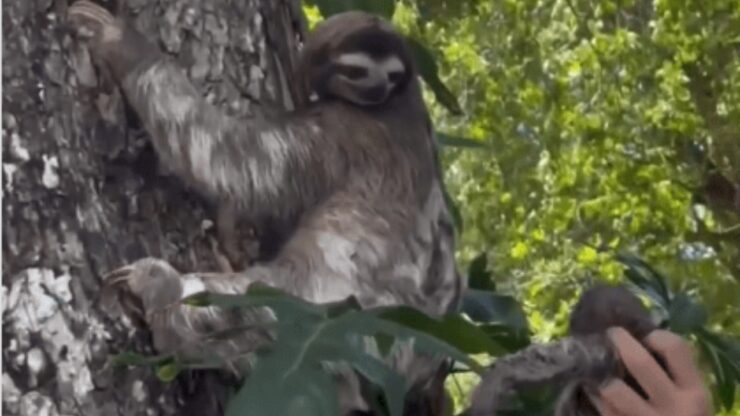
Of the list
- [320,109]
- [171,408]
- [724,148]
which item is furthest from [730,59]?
[171,408]

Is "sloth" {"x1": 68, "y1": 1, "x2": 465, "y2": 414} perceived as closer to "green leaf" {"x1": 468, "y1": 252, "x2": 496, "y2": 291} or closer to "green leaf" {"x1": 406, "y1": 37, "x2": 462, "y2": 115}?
"green leaf" {"x1": 406, "y1": 37, "x2": 462, "y2": 115}

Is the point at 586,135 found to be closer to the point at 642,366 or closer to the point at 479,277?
the point at 479,277

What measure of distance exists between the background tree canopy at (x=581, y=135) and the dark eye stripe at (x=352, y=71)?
4.90m

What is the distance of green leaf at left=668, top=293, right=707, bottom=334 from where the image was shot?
2.26 m

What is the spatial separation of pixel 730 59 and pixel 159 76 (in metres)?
6.05

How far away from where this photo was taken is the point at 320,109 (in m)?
2.23

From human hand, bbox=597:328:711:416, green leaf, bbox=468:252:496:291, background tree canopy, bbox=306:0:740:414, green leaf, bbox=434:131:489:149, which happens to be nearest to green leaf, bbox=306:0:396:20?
green leaf, bbox=434:131:489:149

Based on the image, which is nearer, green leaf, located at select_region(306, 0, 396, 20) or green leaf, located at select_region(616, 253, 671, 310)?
green leaf, located at select_region(616, 253, 671, 310)

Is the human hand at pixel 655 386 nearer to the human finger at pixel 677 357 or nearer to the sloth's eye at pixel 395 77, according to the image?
the human finger at pixel 677 357

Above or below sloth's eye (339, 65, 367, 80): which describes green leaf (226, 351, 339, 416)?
below

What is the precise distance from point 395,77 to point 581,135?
5285mm

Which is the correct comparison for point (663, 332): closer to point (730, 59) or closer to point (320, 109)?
point (320, 109)

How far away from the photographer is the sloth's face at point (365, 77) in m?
2.18

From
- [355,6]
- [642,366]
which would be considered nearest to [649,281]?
[642,366]
